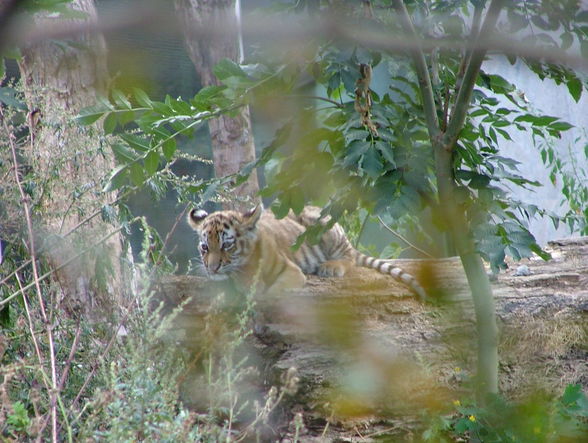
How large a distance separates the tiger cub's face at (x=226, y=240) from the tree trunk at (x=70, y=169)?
1.90 ft

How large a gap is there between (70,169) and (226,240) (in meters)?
1.15

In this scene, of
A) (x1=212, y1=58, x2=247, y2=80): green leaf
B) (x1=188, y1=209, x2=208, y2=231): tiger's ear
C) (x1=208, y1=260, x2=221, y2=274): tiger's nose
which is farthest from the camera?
(x1=188, y1=209, x2=208, y2=231): tiger's ear

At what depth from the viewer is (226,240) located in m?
4.62

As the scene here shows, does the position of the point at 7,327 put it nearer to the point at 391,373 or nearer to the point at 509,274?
the point at 391,373

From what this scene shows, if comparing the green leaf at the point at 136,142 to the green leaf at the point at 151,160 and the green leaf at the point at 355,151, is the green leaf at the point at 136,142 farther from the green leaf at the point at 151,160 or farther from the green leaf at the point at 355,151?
the green leaf at the point at 355,151

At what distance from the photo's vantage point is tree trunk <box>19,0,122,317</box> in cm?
313

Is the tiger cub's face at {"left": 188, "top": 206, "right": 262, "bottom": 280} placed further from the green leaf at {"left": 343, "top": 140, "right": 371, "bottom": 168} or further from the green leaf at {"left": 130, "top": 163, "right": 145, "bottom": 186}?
the green leaf at {"left": 343, "top": 140, "right": 371, "bottom": 168}

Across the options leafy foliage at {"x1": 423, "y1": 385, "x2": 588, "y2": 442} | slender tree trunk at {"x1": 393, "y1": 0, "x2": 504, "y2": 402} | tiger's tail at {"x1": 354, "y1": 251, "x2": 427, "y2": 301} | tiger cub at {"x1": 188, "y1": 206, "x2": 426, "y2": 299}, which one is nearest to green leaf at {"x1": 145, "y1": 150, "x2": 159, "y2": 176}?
slender tree trunk at {"x1": 393, "y1": 0, "x2": 504, "y2": 402}

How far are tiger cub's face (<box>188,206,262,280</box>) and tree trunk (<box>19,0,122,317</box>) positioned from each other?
58 centimetres

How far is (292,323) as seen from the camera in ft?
12.6

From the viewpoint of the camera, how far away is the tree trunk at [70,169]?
123 inches

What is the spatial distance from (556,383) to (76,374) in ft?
6.68

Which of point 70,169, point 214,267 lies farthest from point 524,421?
point 214,267

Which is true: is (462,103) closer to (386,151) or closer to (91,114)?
(386,151)
